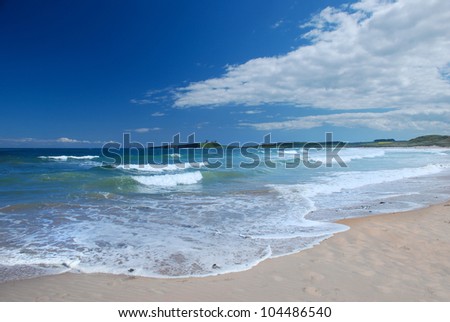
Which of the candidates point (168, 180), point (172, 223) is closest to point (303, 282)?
point (172, 223)

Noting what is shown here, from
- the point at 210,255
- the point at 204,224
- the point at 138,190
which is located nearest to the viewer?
the point at 210,255

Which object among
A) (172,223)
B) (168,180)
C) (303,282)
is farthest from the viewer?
(168,180)

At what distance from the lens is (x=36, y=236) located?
254 inches

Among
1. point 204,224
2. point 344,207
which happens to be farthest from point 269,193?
point 204,224

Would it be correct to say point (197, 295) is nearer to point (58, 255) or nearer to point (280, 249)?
point (280, 249)

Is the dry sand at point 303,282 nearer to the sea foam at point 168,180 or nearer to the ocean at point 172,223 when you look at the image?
the ocean at point 172,223

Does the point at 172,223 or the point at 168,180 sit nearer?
the point at 172,223

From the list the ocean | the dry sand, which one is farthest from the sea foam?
the dry sand

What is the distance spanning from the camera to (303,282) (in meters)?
4.11

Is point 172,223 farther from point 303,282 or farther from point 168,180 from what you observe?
point 168,180

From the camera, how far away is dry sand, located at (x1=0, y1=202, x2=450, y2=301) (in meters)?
3.72

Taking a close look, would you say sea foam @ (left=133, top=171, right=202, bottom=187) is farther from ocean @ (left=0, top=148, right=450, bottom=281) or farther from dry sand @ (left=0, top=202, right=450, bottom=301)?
dry sand @ (left=0, top=202, right=450, bottom=301)
